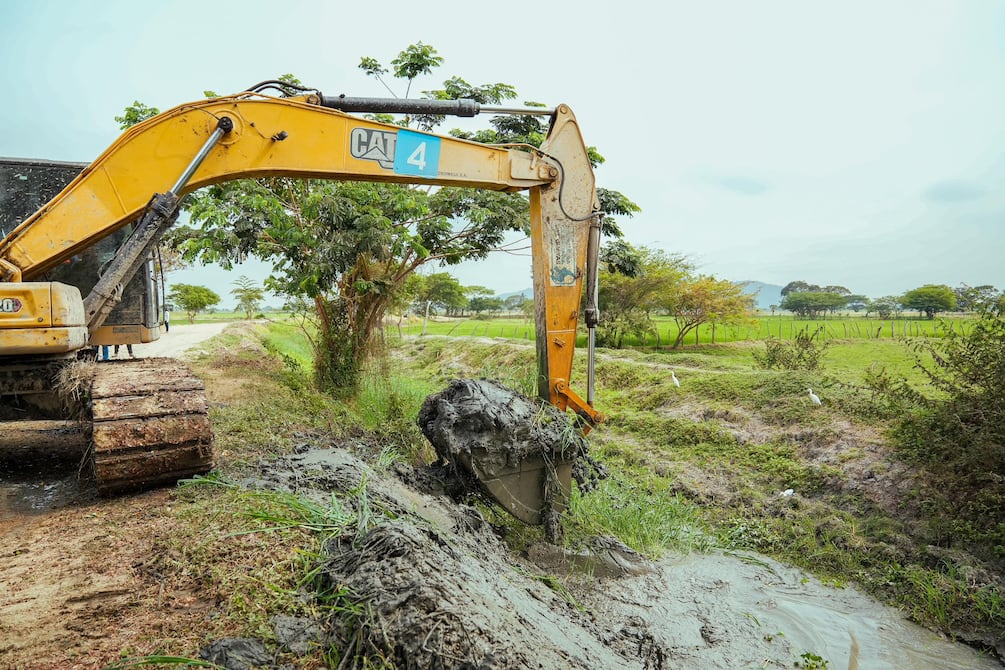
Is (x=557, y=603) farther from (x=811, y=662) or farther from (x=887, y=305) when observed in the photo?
(x=887, y=305)

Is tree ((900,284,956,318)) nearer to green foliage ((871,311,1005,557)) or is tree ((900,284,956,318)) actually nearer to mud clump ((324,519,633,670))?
green foliage ((871,311,1005,557))

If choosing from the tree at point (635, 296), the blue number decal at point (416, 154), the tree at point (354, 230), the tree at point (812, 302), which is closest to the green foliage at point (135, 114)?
the tree at point (354, 230)

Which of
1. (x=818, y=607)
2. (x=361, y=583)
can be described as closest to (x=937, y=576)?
(x=818, y=607)

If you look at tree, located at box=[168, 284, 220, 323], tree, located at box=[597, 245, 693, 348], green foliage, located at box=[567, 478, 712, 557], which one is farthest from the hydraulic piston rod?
tree, located at box=[168, 284, 220, 323]

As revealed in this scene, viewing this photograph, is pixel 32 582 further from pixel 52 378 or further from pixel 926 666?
pixel 926 666

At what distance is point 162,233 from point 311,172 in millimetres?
1191

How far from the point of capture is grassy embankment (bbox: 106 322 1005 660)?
273 centimetres

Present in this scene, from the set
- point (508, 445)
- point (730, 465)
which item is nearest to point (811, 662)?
point (508, 445)

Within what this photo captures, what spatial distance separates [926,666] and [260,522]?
437cm

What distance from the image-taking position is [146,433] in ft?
11.8

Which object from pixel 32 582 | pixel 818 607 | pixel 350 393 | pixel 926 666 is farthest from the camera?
pixel 350 393

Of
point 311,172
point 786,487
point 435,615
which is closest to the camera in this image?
point 435,615

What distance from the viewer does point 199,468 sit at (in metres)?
3.83

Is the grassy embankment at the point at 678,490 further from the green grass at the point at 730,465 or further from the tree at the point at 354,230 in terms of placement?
the tree at the point at 354,230
